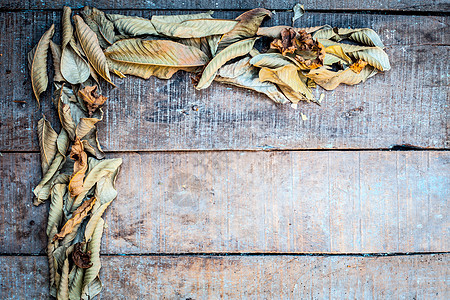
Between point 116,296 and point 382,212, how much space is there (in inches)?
31.5

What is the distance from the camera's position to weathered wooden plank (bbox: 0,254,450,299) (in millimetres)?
881

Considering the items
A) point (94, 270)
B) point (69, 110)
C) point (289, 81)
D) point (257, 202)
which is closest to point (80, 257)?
point (94, 270)

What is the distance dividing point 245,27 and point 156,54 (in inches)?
9.9

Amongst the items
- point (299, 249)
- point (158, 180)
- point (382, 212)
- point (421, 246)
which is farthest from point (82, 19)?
point (421, 246)

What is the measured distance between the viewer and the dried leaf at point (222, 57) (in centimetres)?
82

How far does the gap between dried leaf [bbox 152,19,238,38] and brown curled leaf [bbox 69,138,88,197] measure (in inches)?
15.1

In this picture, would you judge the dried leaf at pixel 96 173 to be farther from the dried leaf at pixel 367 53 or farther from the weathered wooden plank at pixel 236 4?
the dried leaf at pixel 367 53

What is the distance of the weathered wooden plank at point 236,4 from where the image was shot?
88 centimetres

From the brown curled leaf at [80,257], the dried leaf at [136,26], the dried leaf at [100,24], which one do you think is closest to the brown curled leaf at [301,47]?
the dried leaf at [136,26]

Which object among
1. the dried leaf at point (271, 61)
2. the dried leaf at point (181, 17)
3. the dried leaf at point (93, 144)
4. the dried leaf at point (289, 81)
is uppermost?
the dried leaf at point (181, 17)

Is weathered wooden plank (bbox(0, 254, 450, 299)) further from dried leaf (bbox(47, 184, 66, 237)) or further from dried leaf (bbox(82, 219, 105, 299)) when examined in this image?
dried leaf (bbox(47, 184, 66, 237))

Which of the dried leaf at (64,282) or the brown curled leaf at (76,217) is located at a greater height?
the brown curled leaf at (76,217)

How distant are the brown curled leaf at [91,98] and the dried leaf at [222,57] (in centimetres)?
26

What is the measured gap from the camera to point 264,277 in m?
0.89
